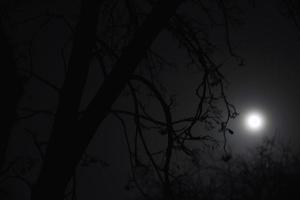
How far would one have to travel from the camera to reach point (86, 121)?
3227 mm

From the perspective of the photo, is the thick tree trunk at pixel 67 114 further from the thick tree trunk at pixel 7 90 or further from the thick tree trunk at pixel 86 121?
the thick tree trunk at pixel 7 90

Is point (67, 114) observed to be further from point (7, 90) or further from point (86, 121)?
point (7, 90)

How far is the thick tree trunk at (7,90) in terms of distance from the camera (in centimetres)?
326

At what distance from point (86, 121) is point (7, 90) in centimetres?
82

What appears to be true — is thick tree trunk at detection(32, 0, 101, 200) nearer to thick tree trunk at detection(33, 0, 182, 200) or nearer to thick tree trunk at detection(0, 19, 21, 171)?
thick tree trunk at detection(33, 0, 182, 200)

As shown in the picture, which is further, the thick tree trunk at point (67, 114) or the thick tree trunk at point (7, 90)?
the thick tree trunk at point (7, 90)

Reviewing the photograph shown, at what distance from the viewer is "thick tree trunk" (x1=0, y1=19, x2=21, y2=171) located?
3.26 meters

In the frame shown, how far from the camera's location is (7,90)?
10.8 ft

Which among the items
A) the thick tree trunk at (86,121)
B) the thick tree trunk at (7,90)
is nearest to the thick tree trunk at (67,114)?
the thick tree trunk at (86,121)

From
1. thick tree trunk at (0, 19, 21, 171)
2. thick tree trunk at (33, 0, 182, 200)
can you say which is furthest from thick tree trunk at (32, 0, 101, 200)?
thick tree trunk at (0, 19, 21, 171)

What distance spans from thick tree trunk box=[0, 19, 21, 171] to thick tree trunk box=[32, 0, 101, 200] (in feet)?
1.39

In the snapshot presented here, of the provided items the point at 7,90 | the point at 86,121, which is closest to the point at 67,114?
the point at 86,121

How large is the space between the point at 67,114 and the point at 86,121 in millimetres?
227

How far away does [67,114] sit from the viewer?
332 cm
